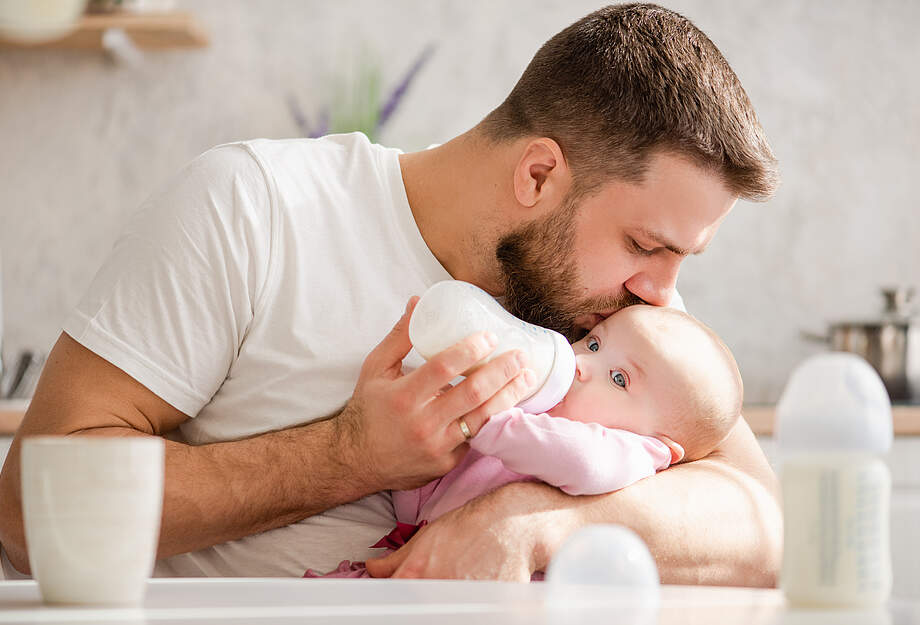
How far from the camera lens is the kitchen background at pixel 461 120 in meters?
2.94

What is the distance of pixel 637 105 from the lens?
1.53 meters

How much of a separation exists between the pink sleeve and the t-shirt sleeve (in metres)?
0.39

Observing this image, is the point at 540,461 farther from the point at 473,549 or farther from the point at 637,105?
the point at 637,105

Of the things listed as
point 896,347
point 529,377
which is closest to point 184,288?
point 529,377

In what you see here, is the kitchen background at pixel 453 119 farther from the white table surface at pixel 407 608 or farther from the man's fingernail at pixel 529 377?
the white table surface at pixel 407 608

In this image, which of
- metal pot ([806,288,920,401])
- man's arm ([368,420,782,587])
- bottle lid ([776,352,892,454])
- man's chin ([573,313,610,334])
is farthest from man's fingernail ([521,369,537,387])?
metal pot ([806,288,920,401])

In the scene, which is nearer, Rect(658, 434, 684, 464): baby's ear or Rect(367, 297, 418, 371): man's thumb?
Rect(367, 297, 418, 371): man's thumb

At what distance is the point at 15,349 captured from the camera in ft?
9.59

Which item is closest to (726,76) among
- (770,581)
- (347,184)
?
(347,184)

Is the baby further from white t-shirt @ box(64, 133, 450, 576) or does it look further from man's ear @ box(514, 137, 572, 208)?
man's ear @ box(514, 137, 572, 208)

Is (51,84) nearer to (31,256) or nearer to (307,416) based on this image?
(31,256)

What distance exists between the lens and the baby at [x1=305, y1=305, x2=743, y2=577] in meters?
1.20

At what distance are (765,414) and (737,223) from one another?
0.82 m

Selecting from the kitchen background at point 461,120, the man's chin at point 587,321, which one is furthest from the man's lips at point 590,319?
the kitchen background at point 461,120
